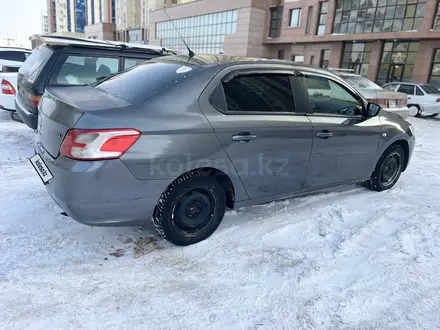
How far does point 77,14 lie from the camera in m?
102

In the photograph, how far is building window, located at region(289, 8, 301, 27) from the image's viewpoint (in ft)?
109

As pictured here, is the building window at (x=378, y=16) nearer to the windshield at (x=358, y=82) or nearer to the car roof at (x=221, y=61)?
the windshield at (x=358, y=82)

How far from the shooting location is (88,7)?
313 ft

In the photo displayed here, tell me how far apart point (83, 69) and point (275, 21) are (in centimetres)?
3641

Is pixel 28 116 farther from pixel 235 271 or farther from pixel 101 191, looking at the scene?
pixel 235 271

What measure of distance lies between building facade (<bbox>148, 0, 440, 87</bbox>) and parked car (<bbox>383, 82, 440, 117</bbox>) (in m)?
10.2

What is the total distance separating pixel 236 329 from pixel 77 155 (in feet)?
5.28

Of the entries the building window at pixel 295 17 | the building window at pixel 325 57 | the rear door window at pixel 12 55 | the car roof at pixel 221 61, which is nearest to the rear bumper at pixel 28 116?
the car roof at pixel 221 61

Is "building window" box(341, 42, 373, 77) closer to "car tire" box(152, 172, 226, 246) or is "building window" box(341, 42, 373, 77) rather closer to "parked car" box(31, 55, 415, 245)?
"parked car" box(31, 55, 415, 245)

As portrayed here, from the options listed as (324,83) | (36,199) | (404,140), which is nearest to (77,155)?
(36,199)

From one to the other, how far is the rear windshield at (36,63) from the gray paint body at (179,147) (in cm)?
223

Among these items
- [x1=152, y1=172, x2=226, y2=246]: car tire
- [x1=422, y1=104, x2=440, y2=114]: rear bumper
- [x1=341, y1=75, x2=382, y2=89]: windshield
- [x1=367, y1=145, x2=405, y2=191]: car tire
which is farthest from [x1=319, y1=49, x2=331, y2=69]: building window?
[x1=152, y1=172, x2=226, y2=246]: car tire

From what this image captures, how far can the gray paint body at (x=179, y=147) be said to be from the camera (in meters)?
2.52

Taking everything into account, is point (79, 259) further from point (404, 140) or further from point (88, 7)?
point (88, 7)
